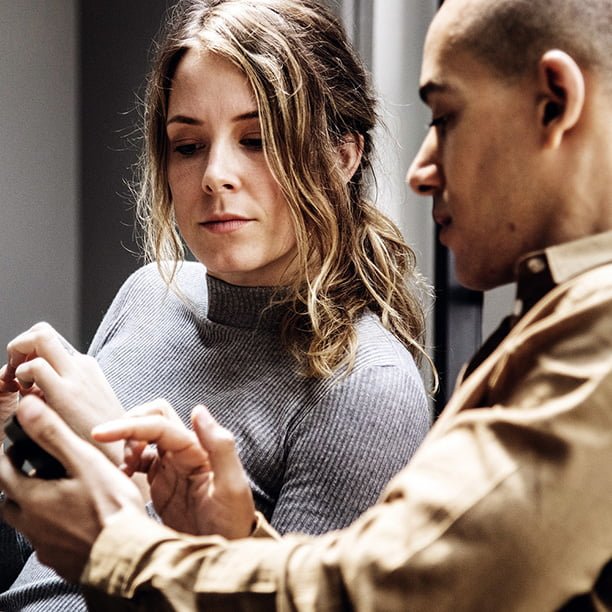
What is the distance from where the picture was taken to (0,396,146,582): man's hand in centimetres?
73

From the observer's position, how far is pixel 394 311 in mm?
1346

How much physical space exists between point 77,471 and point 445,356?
100 centimetres

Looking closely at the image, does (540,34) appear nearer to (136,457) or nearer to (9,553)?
(136,457)

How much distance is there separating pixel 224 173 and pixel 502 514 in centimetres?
76

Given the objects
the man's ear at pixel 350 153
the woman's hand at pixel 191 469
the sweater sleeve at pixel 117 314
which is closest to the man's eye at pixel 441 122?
the woman's hand at pixel 191 469

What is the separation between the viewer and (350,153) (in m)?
1.39

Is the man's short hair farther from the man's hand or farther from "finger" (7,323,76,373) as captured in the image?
"finger" (7,323,76,373)

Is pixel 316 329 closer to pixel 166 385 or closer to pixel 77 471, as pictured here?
pixel 166 385

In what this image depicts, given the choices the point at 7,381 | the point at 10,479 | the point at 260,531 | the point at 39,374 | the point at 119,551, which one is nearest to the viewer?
the point at 119,551

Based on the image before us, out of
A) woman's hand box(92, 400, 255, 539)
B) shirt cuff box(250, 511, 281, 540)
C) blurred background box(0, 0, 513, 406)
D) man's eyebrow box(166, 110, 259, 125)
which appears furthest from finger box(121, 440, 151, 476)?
blurred background box(0, 0, 513, 406)

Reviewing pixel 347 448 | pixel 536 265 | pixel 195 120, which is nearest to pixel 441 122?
pixel 536 265

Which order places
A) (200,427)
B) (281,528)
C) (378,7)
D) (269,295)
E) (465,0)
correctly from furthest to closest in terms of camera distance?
(378,7) < (269,295) < (281,528) < (200,427) < (465,0)

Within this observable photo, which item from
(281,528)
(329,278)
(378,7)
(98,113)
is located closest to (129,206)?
(98,113)

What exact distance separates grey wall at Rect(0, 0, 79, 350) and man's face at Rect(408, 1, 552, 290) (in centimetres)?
136
